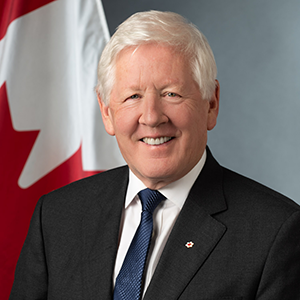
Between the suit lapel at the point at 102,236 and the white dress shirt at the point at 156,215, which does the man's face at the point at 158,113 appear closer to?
the white dress shirt at the point at 156,215

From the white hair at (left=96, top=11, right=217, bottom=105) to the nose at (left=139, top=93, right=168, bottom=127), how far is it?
0.16m

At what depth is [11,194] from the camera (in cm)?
240

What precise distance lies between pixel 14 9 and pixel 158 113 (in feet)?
4.92

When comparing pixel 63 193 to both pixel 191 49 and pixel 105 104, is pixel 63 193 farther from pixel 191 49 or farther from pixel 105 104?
pixel 191 49

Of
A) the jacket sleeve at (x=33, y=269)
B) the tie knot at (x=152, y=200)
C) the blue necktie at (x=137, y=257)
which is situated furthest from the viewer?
the jacket sleeve at (x=33, y=269)

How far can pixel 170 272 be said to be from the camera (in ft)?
4.55

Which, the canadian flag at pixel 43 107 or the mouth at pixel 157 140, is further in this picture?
the canadian flag at pixel 43 107

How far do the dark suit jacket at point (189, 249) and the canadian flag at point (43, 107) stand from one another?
2.32 feet

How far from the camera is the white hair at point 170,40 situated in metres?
1.39

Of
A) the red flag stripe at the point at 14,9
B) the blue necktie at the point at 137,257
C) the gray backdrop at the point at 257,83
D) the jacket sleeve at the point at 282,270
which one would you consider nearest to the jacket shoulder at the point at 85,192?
the blue necktie at the point at 137,257

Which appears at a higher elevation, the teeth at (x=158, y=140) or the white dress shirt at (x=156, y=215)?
the teeth at (x=158, y=140)

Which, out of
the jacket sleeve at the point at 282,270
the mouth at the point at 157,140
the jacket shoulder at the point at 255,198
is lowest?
the jacket sleeve at the point at 282,270

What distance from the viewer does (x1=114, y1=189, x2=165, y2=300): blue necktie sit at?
1406 mm

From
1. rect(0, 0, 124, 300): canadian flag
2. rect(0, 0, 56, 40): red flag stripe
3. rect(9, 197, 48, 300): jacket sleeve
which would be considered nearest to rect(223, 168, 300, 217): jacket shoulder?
rect(9, 197, 48, 300): jacket sleeve
